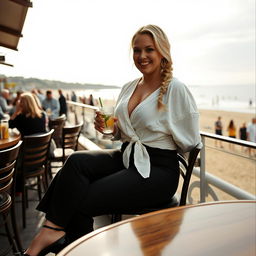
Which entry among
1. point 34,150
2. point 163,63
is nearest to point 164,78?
point 163,63

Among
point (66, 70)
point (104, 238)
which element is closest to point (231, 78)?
point (66, 70)

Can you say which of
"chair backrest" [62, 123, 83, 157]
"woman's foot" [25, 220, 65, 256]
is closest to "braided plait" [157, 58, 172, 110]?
"woman's foot" [25, 220, 65, 256]

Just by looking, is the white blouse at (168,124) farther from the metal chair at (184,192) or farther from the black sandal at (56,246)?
the black sandal at (56,246)

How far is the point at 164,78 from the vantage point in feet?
5.72

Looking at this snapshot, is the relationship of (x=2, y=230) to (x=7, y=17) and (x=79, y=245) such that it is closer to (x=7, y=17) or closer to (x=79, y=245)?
(x=79, y=245)

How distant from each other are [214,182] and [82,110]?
4.32m

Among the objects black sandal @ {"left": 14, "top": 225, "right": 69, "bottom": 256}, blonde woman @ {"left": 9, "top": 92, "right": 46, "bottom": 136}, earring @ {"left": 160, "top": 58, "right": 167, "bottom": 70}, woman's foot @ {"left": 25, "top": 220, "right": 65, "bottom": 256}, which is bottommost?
black sandal @ {"left": 14, "top": 225, "right": 69, "bottom": 256}

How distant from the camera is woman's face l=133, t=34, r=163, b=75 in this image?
1.75 meters

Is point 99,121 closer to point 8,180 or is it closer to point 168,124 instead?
point 168,124

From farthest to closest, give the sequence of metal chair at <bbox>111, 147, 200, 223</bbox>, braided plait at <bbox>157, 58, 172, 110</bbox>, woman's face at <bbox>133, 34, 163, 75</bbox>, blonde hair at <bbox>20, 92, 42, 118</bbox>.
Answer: blonde hair at <bbox>20, 92, 42, 118</bbox> < woman's face at <bbox>133, 34, 163, 75</bbox> < braided plait at <bbox>157, 58, 172, 110</bbox> < metal chair at <bbox>111, 147, 200, 223</bbox>

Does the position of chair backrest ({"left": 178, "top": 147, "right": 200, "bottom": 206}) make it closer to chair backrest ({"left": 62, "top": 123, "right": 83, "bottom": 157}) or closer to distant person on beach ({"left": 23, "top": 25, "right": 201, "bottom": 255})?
distant person on beach ({"left": 23, "top": 25, "right": 201, "bottom": 255})

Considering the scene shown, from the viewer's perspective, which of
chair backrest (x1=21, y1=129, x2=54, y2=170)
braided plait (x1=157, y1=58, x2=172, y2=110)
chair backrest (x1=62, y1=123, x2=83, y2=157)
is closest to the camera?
braided plait (x1=157, y1=58, x2=172, y2=110)

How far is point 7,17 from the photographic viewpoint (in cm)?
409

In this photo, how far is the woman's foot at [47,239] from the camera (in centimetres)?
130
